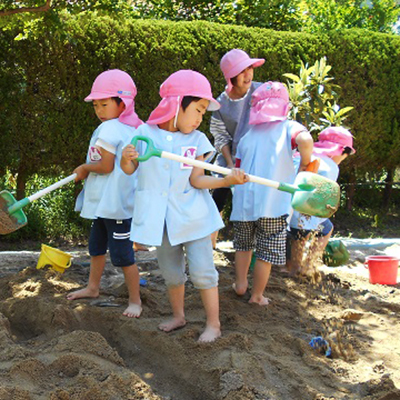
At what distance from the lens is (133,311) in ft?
12.0

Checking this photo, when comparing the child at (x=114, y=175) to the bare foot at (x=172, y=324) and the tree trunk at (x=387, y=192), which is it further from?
the tree trunk at (x=387, y=192)

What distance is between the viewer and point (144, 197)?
10.9 ft

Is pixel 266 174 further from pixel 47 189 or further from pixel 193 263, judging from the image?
pixel 47 189

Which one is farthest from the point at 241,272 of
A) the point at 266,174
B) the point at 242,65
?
the point at 242,65

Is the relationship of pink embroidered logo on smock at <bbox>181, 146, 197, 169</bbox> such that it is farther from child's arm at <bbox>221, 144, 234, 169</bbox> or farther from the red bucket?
the red bucket

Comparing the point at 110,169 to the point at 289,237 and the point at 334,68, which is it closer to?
the point at 289,237

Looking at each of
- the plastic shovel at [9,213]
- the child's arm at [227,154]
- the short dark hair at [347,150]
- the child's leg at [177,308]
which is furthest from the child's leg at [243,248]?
the short dark hair at [347,150]

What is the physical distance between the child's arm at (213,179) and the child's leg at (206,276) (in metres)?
0.29

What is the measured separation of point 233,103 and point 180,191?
1345 mm

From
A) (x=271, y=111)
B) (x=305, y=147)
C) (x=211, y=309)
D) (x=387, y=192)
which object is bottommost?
(x=387, y=192)

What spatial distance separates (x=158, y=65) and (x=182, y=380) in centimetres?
457

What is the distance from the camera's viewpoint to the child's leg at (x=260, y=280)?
3.96 metres

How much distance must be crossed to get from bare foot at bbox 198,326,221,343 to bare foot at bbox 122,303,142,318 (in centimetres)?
48

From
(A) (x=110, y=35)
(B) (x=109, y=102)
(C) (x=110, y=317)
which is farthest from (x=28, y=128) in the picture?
(C) (x=110, y=317)
